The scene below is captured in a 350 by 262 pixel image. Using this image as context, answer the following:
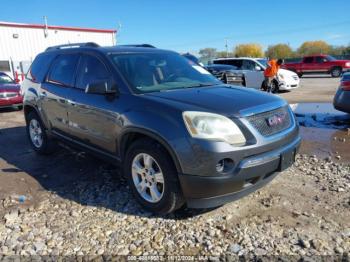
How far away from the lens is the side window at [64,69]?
4.75 m

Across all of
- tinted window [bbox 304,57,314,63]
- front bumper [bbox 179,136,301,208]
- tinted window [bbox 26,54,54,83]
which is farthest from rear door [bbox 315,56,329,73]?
front bumper [bbox 179,136,301,208]

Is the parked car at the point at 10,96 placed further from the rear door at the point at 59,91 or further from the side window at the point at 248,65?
the side window at the point at 248,65

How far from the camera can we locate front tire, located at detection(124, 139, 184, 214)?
3.30 m

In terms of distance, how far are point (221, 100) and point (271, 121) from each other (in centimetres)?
56

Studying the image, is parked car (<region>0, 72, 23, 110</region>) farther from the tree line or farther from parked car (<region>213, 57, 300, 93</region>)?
the tree line

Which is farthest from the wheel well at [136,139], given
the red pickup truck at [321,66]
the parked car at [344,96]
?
the red pickup truck at [321,66]

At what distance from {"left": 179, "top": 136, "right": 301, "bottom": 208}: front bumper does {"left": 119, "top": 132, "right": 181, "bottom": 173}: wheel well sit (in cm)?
19

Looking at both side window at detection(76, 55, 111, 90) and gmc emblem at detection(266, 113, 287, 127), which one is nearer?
gmc emblem at detection(266, 113, 287, 127)

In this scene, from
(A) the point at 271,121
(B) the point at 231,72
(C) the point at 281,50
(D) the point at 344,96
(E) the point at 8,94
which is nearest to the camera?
(A) the point at 271,121

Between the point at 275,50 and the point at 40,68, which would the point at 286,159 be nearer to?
the point at 40,68

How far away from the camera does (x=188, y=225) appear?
11.3 ft

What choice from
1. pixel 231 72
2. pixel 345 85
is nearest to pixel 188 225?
pixel 345 85

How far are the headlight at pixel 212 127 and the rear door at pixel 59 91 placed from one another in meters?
2.26

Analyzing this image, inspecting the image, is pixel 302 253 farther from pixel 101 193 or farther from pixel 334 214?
pixel 101 193
